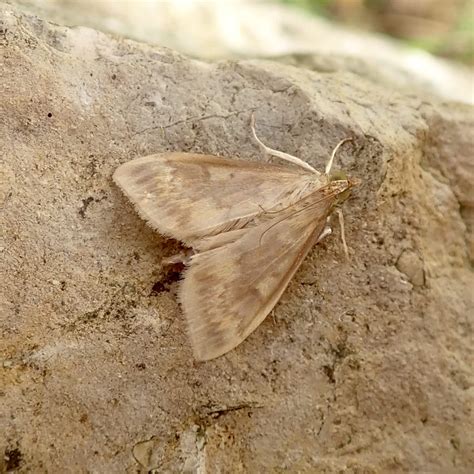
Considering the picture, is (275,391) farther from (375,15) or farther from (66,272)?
(375,15)

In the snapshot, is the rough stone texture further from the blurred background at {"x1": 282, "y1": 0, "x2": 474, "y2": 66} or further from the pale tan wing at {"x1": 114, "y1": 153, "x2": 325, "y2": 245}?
the blurred background at {"x1": 282, "y1": 0, "x2": 474, "y2": 66}

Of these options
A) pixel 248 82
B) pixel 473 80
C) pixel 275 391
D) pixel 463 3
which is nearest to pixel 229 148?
pixel 248 82

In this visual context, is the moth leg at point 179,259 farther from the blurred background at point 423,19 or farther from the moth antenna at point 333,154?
the blurred background at point 423,19

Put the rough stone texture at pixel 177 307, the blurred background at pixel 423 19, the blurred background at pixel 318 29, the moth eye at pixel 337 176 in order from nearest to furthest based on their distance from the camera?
the rough stone texture at pixel 177 307
the moth eye at pixel 337 176
the blurred background at pixel 318 29
the blurred background at pixel 423 19

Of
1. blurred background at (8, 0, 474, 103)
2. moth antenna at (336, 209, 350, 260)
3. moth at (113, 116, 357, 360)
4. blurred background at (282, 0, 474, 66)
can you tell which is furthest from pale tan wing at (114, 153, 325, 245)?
blurred background at (282, 0, 474, 66)

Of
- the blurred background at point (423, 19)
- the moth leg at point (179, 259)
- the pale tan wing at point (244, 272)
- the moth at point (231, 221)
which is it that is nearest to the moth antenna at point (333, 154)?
the moth at point (231, 221)

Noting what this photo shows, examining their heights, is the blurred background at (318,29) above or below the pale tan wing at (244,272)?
above

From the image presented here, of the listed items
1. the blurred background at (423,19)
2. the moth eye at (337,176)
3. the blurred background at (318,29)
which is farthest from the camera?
the blurred background at (423,19)

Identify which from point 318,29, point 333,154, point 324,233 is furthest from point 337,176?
point 318,29
